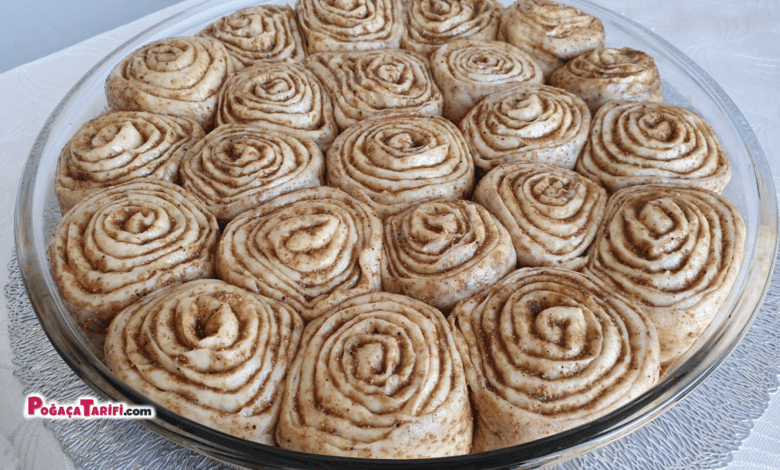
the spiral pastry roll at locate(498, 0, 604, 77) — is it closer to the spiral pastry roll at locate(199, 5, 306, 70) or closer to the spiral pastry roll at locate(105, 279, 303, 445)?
the spiral pastry roll at locate(199, 5, 306, 70)

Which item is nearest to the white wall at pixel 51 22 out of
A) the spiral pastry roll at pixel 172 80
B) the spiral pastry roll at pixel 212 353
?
the spiral pastry roll at pixel 172 80

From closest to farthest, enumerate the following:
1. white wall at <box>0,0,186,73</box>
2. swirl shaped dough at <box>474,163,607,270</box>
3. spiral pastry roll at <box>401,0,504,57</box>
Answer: swirl shaped dough at <box>474,163,607,270</box> → spiral pastry roll at <box>401,0,504,57</box> → white wall at <box>0,0,186,73</box>

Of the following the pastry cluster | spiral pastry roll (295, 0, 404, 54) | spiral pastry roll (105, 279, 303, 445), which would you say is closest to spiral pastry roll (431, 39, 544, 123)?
the pastry cluster

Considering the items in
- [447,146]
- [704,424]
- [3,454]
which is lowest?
[3,454]

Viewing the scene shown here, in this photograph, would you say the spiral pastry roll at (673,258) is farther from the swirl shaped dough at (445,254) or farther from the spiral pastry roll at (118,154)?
the spiral pastry roll at (118,154)

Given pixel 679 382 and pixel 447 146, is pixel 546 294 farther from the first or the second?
pixel 447 146

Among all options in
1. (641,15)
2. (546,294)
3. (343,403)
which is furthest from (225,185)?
(641,15)
